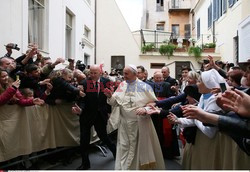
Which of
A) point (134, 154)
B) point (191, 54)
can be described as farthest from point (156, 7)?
point (134, 154)

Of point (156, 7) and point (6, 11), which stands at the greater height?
point (156, 7)

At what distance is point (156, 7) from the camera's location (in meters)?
33.0

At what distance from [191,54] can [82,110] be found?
1608cm

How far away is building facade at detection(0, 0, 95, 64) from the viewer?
22.9 ft

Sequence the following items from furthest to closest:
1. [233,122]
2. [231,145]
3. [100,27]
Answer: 1. [100,27]
2. [231,145]
3. [233,122]

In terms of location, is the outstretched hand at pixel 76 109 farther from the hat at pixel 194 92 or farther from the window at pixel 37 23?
the window at pixel 37 23

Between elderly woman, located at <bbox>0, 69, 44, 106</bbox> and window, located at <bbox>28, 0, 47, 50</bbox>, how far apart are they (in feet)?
14.8

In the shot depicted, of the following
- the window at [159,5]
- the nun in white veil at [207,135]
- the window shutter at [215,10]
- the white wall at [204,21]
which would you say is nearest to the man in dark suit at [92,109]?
the nun in white veil at [207,135]

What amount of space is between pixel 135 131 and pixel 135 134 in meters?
0.05

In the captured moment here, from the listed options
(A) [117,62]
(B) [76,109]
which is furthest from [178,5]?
(B) [76,109]

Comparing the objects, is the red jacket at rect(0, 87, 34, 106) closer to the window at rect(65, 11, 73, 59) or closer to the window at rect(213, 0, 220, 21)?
the window at rect(65, 11, 73, 59)

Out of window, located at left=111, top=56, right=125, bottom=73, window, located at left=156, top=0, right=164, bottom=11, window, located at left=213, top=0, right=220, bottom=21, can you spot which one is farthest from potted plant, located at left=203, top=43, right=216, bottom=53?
window, located at left=156, top=0, right=164, bottom=11

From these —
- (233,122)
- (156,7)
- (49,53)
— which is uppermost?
(156,7)

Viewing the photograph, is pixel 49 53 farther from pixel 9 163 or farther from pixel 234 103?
pixel 234 103
